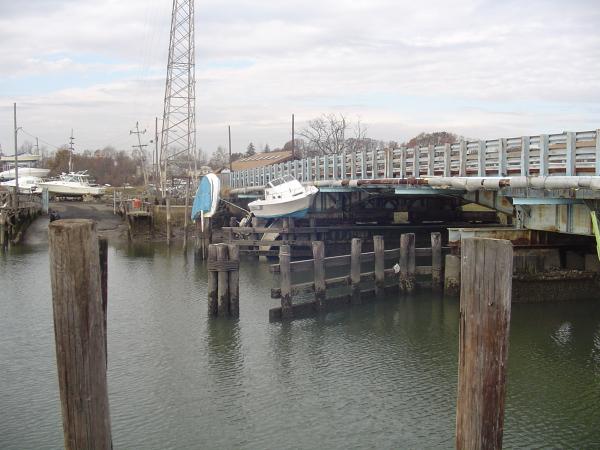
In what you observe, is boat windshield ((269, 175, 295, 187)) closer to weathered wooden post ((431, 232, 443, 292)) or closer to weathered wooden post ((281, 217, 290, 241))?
weathered wooden post ((281, 217, 290, 241))

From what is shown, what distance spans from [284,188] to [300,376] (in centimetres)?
1843

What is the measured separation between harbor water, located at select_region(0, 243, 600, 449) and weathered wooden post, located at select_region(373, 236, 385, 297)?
0.48 meters

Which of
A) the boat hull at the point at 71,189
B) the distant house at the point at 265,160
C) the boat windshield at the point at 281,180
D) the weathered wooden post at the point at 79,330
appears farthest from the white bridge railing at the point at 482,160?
the distant house at the point at 265,160

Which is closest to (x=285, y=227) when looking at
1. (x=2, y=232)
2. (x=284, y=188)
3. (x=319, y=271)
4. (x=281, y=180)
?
(x=284, y=188)

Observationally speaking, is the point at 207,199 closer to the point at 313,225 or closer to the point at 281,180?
the point at 281,180

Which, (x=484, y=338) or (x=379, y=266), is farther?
(x=379, y=266)

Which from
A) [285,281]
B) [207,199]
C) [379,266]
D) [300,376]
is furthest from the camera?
[207,199]

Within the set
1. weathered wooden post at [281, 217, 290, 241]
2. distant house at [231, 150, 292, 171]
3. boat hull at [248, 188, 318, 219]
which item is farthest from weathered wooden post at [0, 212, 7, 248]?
distant house at [231, 150, 292, 171]

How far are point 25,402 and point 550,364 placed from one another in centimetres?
1161

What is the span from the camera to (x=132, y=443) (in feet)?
38.7

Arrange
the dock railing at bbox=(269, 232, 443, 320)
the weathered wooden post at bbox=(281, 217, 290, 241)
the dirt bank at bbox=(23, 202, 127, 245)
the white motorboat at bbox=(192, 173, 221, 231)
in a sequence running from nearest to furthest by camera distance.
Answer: the dock railing at bbox=(269, 232, 443, 320) < the weathered wooden post at bbox=(281, 217, 290, 241) < the white motorboat at bbox=(192, 173, 221, 231) < the dirt bank at bbox=(23, 202, 127, 245)

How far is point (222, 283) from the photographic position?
1948cm

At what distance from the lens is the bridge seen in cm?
1788

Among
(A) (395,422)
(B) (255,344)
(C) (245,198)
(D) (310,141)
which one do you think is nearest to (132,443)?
(A) (395,422)
